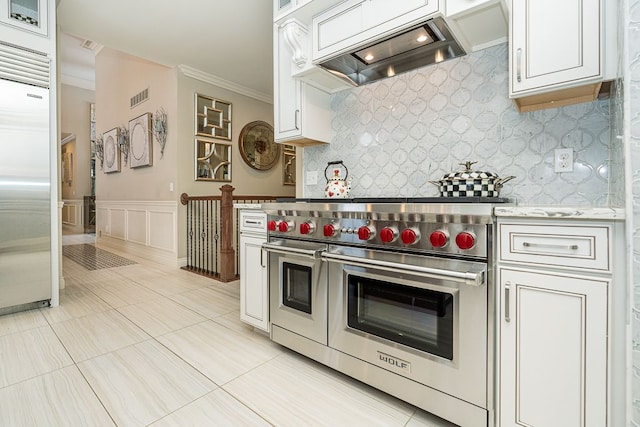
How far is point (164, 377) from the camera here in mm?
1596

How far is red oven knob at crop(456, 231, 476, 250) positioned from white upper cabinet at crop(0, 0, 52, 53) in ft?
11.0

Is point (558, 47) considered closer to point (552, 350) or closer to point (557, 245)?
point (557, 245)

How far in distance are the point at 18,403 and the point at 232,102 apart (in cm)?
430

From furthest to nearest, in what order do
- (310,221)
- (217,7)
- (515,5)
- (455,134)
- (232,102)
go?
(232,102)
(217,7)
(455,134)
(310,221)
(515,5)

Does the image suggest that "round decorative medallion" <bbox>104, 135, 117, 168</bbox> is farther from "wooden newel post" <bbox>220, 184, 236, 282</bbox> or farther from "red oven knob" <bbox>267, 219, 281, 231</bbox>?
"red oven knob" <bbox>267, 219, 281, 231</bbox>

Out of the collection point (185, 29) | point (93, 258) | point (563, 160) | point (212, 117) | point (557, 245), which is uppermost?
point (185, 29)

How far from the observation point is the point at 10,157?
2.31 metres

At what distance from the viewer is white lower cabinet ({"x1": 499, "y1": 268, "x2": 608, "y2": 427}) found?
3.10 feet

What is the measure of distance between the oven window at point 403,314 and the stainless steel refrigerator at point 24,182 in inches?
103

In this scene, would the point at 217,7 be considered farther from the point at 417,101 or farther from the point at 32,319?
the point at 32,319

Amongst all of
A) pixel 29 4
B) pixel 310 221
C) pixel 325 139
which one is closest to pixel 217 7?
pixel 29 4

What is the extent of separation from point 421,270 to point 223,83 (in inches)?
176

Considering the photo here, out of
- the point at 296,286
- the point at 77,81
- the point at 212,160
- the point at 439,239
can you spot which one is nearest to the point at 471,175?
the point at 439,239

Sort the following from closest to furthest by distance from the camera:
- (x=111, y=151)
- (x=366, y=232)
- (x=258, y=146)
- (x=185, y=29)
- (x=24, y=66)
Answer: (x=366, y=232) → (x=24, y=66) → (x=185, y=29) → (x=258, y=146) → (x=111, y=151)
